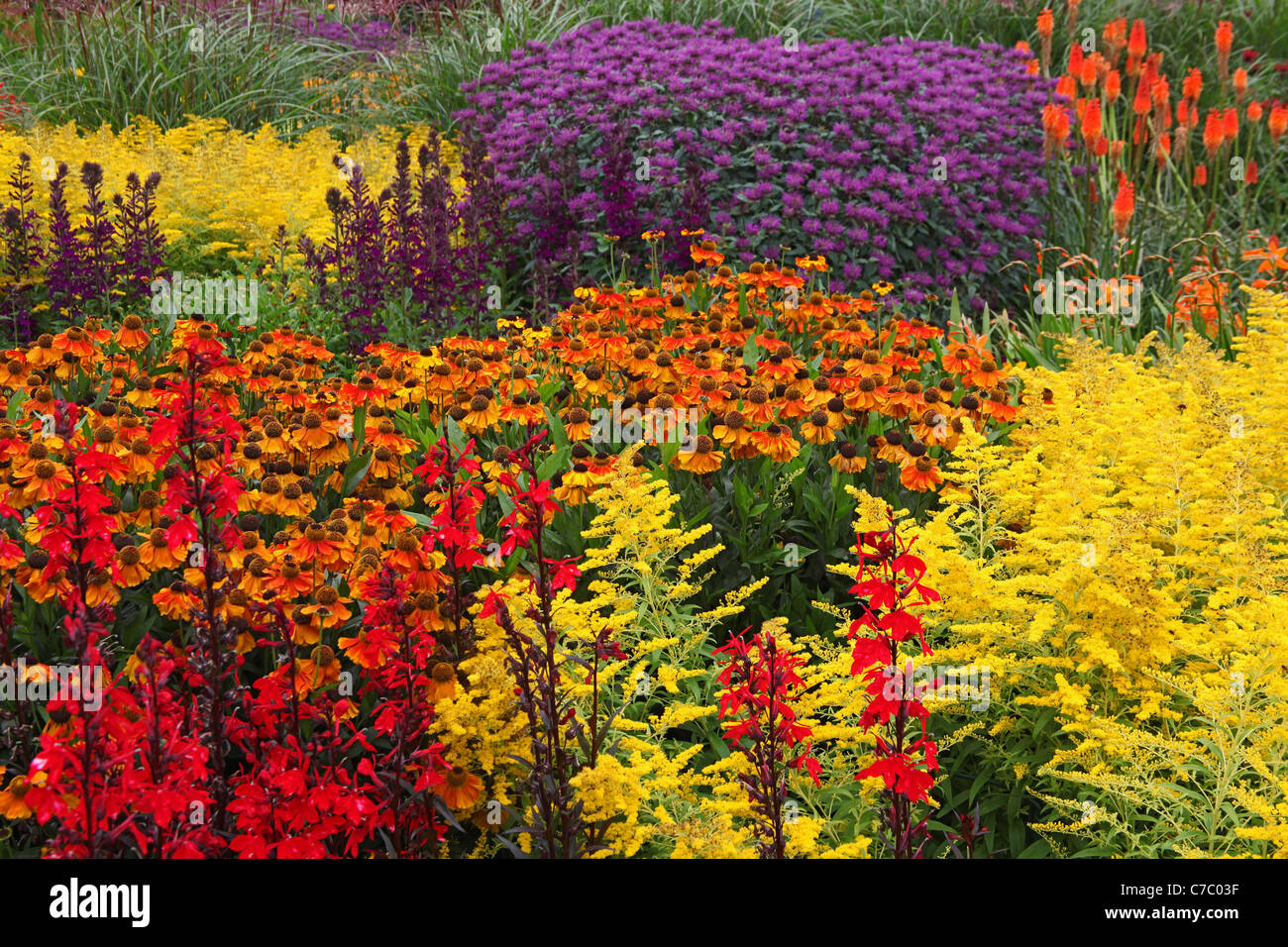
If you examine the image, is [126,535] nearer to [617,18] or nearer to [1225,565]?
[1225,565]

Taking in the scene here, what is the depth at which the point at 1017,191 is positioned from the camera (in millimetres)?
7801

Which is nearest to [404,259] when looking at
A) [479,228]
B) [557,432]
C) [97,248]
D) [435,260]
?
[435,260]

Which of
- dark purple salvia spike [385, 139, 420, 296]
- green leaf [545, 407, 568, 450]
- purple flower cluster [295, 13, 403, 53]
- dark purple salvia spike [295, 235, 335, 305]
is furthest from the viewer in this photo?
purple flower cluster [295, 13, 403, 53]

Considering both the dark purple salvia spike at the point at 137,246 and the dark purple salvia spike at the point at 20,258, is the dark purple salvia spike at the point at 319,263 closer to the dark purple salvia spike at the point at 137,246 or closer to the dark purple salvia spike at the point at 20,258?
the dark purple salvia spike at the point at 137,246

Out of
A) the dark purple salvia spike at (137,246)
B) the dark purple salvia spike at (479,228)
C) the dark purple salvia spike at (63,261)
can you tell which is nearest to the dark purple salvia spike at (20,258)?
the dark purple salvia spike at (63,261)

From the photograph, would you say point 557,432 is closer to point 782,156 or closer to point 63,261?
point 63,261

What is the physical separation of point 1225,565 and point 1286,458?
0.80 metres

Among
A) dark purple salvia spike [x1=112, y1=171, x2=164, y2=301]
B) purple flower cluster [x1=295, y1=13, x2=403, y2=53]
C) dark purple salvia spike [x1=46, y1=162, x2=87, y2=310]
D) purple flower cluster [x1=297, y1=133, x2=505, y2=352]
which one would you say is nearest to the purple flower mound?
purple flower cluster [x1=297, y1=133, x2=505, y2=352]

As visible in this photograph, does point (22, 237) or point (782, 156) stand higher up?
point (782, 156)

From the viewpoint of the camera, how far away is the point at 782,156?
779 cm

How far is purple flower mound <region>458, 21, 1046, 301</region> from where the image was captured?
7.32 m

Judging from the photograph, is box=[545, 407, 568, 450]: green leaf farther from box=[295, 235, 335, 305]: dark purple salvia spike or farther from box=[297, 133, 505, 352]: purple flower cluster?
box=[295, 235, 335, 305]: dark purple salvia spike

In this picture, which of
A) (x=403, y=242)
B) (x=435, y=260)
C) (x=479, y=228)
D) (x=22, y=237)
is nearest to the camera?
(x=435, y=260)

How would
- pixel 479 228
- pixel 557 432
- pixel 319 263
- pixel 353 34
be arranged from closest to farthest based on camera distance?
1. pixel 557 432
2. pixel 319 263
3. pixel 479 228
4. pixel 353 34
